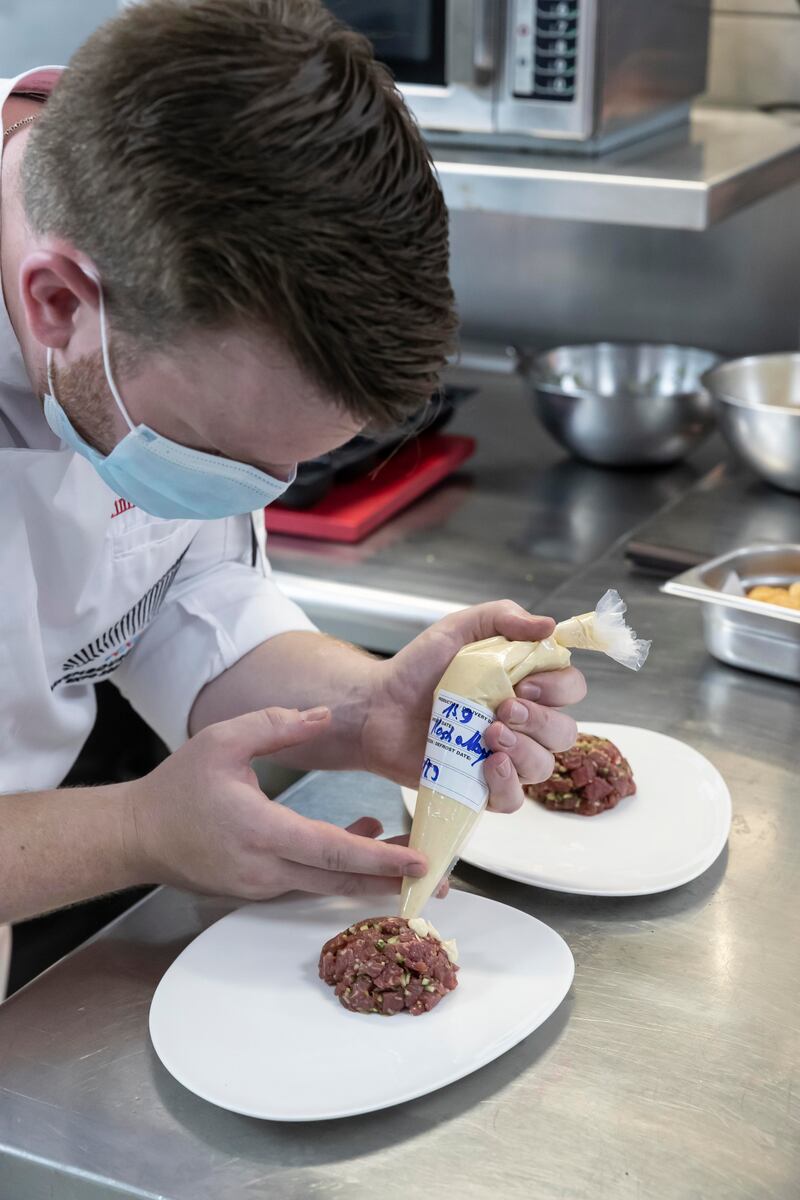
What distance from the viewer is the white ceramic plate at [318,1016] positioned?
932 millimetres

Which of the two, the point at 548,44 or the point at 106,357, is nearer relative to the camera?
the point at 106,357

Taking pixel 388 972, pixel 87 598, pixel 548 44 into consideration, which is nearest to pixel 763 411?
pixel 548 44

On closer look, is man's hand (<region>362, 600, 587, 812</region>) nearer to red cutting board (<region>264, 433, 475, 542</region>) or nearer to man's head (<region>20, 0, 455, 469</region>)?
man's head (<region>20, 0, 455, 469</region>)

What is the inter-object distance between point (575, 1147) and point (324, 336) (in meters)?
0.54

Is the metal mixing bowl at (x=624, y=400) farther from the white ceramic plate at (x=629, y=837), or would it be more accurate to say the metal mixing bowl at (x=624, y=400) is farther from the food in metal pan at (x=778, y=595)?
the white ceramic plate at (x=629, y=837)

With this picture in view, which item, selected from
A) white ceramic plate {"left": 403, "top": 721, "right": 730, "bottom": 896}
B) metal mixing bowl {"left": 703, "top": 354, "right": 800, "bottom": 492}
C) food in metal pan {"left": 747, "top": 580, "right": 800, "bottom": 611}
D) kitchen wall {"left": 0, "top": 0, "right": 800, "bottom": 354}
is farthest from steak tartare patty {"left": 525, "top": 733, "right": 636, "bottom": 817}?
kitchen wall {"left": 0, "top": 0, "right": 800, "bottom": 354}

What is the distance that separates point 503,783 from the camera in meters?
1.10

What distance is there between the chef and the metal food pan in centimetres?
38

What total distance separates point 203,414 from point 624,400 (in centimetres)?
122

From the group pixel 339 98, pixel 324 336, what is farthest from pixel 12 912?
pixel 339 98

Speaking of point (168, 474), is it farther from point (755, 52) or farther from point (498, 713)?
point (755, 52)

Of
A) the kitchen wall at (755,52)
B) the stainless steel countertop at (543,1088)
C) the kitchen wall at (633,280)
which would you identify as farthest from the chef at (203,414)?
the kitchen wall at (755,52)

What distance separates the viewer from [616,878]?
1158mm

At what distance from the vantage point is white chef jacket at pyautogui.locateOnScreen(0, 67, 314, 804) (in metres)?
1.15
